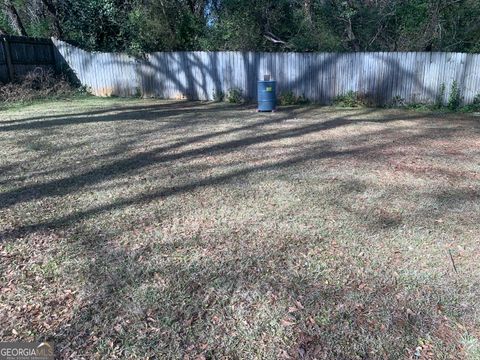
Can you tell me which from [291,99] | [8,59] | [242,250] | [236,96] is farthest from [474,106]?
[8,59]

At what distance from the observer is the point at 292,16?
1634 centimetres

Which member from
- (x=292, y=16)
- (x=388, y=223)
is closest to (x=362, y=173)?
(x=388, y=223)

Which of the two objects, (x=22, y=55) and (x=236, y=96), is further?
(x=22, y=55)

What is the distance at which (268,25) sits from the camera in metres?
16.3

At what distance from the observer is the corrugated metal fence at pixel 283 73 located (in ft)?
37.3

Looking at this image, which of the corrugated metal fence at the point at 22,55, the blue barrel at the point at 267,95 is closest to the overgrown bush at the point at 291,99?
the blue barrel at the point at 267,95

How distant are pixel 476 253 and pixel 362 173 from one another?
7.39 feet

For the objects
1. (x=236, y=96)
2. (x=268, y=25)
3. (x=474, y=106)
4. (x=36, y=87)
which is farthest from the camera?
(x=268, y=25)

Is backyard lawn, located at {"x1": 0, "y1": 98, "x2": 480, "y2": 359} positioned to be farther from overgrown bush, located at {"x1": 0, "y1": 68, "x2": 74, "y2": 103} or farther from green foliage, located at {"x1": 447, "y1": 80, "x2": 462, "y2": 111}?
overgrown bush, located at {"x1": 0, "y1": 68, "x2": 74, "y2": 103}

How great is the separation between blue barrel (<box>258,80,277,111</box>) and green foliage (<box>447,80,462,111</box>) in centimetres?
503

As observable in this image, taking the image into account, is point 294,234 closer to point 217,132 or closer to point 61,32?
point 217,132

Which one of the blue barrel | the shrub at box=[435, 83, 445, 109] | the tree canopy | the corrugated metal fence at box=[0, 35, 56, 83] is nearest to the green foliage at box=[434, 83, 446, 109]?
the shrub at box=[435, 83, 445, 109]

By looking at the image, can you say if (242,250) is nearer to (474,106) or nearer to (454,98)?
(454,98)

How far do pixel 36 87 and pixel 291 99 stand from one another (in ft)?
30.3
